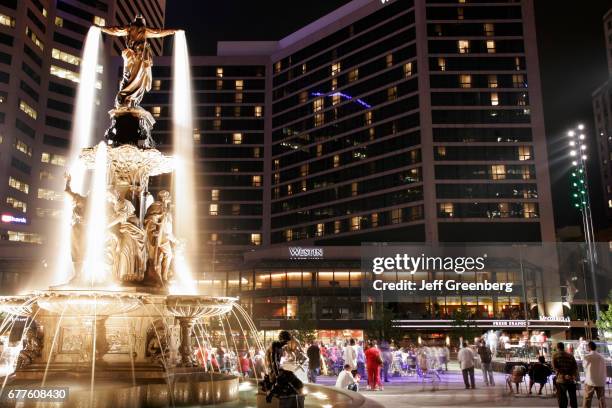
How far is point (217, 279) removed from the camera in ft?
242

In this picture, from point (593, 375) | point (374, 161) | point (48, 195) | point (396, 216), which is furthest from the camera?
point (48, 195)

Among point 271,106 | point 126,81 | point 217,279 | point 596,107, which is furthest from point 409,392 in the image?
point 596,107

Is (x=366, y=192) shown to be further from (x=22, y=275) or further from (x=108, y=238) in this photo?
(x=108, y=238)

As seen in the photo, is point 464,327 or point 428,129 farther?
point 428,129

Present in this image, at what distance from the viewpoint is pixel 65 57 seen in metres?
99.6

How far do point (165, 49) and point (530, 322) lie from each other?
427 ft

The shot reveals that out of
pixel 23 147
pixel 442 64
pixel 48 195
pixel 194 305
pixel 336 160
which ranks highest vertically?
pixel 442 64

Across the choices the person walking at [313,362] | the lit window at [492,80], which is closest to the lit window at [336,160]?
the lit window at [492,80]

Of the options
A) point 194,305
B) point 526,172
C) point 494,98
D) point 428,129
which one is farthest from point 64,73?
point 194,305

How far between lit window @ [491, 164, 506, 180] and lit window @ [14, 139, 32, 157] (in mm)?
74457

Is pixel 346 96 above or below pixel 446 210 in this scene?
above

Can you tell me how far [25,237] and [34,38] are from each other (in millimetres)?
34973

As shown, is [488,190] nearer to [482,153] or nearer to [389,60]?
[482,153]

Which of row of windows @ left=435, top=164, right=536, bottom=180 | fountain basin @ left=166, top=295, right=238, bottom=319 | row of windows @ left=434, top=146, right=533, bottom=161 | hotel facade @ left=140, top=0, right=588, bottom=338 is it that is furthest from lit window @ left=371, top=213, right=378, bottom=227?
fountain basin @ left=166, top=295, right=238, bottom=319
